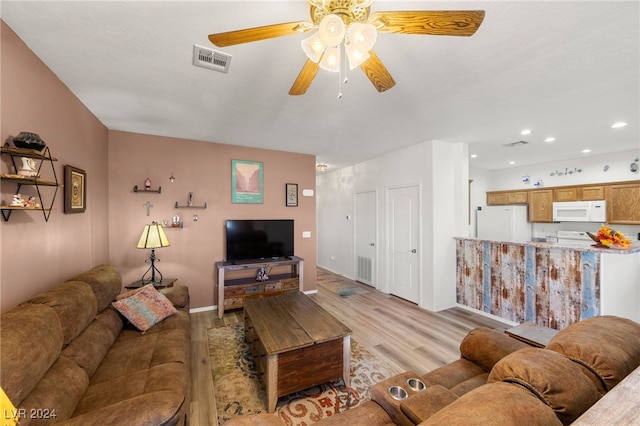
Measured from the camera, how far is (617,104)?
2537mm

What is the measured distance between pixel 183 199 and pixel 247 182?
0.98m

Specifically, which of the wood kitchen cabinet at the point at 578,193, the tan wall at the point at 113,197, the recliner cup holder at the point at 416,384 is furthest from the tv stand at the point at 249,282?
the wood kitchen cabinet at the point at 578,193

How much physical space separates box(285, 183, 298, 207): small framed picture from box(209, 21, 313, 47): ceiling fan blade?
324 cm

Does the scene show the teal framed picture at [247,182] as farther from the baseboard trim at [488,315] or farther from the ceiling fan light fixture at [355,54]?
the baseboard trim at [488,315]

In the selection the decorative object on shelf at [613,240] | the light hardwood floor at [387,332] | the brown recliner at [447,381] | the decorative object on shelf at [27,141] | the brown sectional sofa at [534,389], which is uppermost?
the decorative object on shelf at [27,141]

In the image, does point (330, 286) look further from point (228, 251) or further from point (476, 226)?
point (476, 226)

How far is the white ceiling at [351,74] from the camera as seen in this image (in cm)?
142

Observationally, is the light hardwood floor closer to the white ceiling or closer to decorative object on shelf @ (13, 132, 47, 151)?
decorative object on shelf @ (13, 132, 47, 151)

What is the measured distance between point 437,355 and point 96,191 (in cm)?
421

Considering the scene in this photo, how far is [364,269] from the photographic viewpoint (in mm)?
5215

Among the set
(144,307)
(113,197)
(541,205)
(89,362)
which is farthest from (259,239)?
(541,205)

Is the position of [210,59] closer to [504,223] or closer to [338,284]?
[338,284]

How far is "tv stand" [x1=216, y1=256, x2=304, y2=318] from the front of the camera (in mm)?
3566

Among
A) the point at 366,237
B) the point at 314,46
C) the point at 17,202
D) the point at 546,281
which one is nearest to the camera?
the point at 314,46
